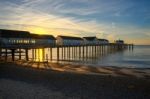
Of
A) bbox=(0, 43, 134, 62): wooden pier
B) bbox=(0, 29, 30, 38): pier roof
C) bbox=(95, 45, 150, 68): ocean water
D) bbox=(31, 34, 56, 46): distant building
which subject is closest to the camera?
bbox=(0, 43, 134, 62): wooden pier

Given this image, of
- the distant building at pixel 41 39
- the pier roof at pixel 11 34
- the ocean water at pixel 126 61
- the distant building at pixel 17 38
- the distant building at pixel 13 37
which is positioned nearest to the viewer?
the ocean water at pixel 126 61

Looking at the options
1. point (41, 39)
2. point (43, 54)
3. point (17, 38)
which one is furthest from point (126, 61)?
point (41, 39)

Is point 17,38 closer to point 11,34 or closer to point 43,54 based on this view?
point 11,34

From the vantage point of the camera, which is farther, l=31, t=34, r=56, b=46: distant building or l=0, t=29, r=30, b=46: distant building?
l=31, t=34, r=56, b=46: distant building

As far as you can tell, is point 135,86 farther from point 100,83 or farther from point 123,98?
point 123,98

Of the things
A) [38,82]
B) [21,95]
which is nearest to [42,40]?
[38,82]

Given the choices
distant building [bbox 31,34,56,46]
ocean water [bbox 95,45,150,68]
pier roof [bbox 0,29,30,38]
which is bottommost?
ocean water [bbox 95,45,150,68]

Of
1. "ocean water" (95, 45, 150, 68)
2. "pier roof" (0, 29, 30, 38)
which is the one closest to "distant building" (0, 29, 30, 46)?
"pier roof" (0, 29, 30, 38)

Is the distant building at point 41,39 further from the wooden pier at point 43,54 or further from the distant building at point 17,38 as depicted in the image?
the wooden pier at point 43,54

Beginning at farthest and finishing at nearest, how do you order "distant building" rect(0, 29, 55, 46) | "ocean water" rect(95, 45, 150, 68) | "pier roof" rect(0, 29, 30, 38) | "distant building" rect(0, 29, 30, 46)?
"pier roof" rect(0, 29, 30, 38) < "distant building" rect(0, 29, 30, 46) < "distant building" rect(0, 29, 55, 46) < "ocean water" rect(95, 45, 150, 68)

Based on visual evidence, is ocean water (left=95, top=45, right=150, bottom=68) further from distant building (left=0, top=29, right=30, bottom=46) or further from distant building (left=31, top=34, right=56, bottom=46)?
distant building (left=0, top=29, right=30, bottom=46)

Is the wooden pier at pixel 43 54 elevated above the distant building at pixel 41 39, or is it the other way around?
the distant building at pixel 41 39

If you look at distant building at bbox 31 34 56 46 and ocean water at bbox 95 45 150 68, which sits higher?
distant building at bbox 31 34 56 46

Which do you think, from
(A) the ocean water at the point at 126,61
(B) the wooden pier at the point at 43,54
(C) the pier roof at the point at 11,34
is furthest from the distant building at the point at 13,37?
(A) the ocean water at the point at 126,61
